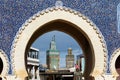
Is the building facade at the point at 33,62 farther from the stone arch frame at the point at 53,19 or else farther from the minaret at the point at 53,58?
the stone arch frame at the point at 53,19

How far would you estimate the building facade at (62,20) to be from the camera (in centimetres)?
930

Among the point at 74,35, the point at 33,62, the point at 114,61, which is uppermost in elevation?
the point at 33,62

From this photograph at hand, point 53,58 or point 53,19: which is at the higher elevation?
point 53,58

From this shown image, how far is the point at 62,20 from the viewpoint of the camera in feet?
31.4

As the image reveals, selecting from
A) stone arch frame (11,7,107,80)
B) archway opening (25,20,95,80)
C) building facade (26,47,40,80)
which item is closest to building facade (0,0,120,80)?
stone arch frame (11,7,107,80)

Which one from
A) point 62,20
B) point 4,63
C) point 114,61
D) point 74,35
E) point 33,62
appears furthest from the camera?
point 33,62

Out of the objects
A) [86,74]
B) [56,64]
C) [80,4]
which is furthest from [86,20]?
[56,64]

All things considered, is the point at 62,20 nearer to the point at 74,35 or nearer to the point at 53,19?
the point at 53,19

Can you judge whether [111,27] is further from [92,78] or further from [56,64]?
[56,64]

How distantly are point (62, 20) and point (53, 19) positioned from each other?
0.24m

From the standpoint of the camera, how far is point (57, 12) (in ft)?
31.1

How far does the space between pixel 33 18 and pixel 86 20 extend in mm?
1287

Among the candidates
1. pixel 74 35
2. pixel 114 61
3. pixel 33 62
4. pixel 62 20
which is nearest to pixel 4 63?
pixel 62 20

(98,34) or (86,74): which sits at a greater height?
(98,34)
